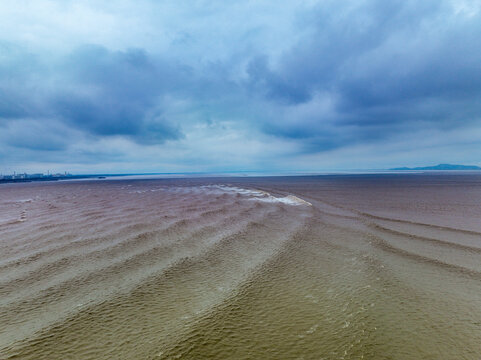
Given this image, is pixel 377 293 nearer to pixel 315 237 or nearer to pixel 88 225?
pixel 315 237

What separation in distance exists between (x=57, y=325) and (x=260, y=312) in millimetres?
3725

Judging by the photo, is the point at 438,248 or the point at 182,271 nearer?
the point at 182,271

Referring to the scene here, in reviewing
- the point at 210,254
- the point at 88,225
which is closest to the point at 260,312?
the point at 210,254

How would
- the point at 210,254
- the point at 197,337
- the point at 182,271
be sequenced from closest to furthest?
the point at 197,337
the point at 182,271
the point at 210,254

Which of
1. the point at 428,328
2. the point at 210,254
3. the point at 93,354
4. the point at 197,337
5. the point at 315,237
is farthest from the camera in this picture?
the point at 315,237

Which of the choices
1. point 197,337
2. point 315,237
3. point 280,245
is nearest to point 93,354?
point 197,337

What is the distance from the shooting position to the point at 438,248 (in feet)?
27.3

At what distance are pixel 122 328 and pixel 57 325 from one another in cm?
117

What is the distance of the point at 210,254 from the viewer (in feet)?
25.8

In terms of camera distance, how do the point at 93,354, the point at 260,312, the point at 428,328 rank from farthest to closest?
the point at 260,312
the point at 428,328
the point at 93,354

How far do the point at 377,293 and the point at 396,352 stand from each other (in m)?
1.96

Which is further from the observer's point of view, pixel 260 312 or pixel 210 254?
pixel 210 254

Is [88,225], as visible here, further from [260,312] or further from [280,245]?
[260,312]

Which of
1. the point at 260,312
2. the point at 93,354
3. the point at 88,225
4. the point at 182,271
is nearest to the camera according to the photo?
the point at 93,354
